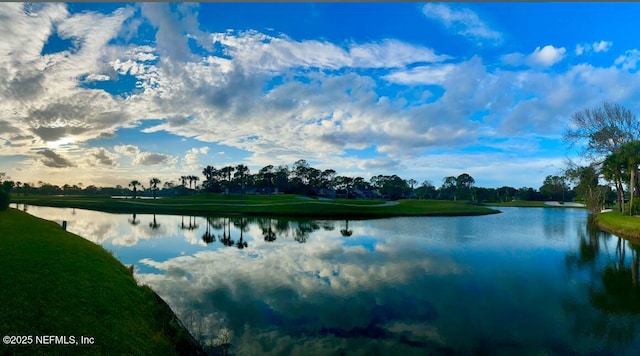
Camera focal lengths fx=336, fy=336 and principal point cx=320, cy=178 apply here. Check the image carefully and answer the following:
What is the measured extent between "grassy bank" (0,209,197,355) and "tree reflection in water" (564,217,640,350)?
13749mm

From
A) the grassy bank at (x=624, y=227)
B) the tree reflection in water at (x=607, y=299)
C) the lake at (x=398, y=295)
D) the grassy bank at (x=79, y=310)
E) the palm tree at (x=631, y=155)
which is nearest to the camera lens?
the grassy bank at (x=79, y=310)

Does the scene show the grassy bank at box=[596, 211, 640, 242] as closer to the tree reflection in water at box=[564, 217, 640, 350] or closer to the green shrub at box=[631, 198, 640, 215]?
the green shrub at box=[631, 198, 640, 215]

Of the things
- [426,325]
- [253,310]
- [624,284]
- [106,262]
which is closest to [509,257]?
[624,284]

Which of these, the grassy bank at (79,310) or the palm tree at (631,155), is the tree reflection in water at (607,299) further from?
the palm tree at (631,155)

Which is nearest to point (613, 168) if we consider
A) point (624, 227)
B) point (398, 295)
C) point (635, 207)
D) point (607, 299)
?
point (635, 207)

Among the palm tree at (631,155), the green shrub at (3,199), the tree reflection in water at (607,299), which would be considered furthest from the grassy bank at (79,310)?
the palm tree at (631,155)

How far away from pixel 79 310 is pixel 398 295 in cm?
1226

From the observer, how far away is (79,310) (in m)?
9.68

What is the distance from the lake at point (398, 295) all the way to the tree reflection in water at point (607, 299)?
7 cm

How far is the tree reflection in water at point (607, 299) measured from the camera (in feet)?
38.3

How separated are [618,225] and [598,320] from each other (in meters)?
39.7

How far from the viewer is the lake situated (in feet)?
36.2

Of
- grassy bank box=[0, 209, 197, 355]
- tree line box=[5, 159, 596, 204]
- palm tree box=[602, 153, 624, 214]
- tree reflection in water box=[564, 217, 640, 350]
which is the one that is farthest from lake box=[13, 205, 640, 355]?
tree line box=[5, 159, 596, 204]

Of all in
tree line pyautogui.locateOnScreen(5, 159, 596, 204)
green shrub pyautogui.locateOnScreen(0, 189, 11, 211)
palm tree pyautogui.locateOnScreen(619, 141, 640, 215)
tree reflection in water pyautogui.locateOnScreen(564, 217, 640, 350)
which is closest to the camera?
tree reflection in water pyautogui.locateOnScreen(564, 217, 640, 350)
